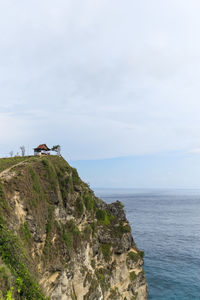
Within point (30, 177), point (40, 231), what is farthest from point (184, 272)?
point (30, 177)

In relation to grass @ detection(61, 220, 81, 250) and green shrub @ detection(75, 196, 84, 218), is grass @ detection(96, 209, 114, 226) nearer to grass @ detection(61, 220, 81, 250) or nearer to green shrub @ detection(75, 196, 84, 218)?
green shrub @ detection(75, 196, 84, 218)

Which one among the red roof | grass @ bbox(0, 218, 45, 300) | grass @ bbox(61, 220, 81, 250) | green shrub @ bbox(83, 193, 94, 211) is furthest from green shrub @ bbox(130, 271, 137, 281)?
the red roof

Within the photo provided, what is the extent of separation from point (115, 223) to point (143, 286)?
16.5m

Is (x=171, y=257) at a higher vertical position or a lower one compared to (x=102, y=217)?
lower

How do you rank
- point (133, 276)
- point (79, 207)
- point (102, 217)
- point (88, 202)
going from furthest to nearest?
point (102, 217)
point (133, 276)
point (88, 202)
point (79, 207)

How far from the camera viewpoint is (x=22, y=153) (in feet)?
195

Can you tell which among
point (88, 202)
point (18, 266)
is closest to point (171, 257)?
point (88, 202)

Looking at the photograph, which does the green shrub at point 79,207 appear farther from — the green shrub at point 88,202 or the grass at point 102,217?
the grass at point 102,217

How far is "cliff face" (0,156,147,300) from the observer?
928 inches

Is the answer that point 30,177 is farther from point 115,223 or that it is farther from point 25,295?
point 115,223

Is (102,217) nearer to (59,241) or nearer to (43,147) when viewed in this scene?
(59,241)

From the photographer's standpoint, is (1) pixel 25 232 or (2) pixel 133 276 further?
(2) pixel 133 276

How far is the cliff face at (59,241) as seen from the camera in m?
23.6

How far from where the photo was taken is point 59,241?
1334 inches
